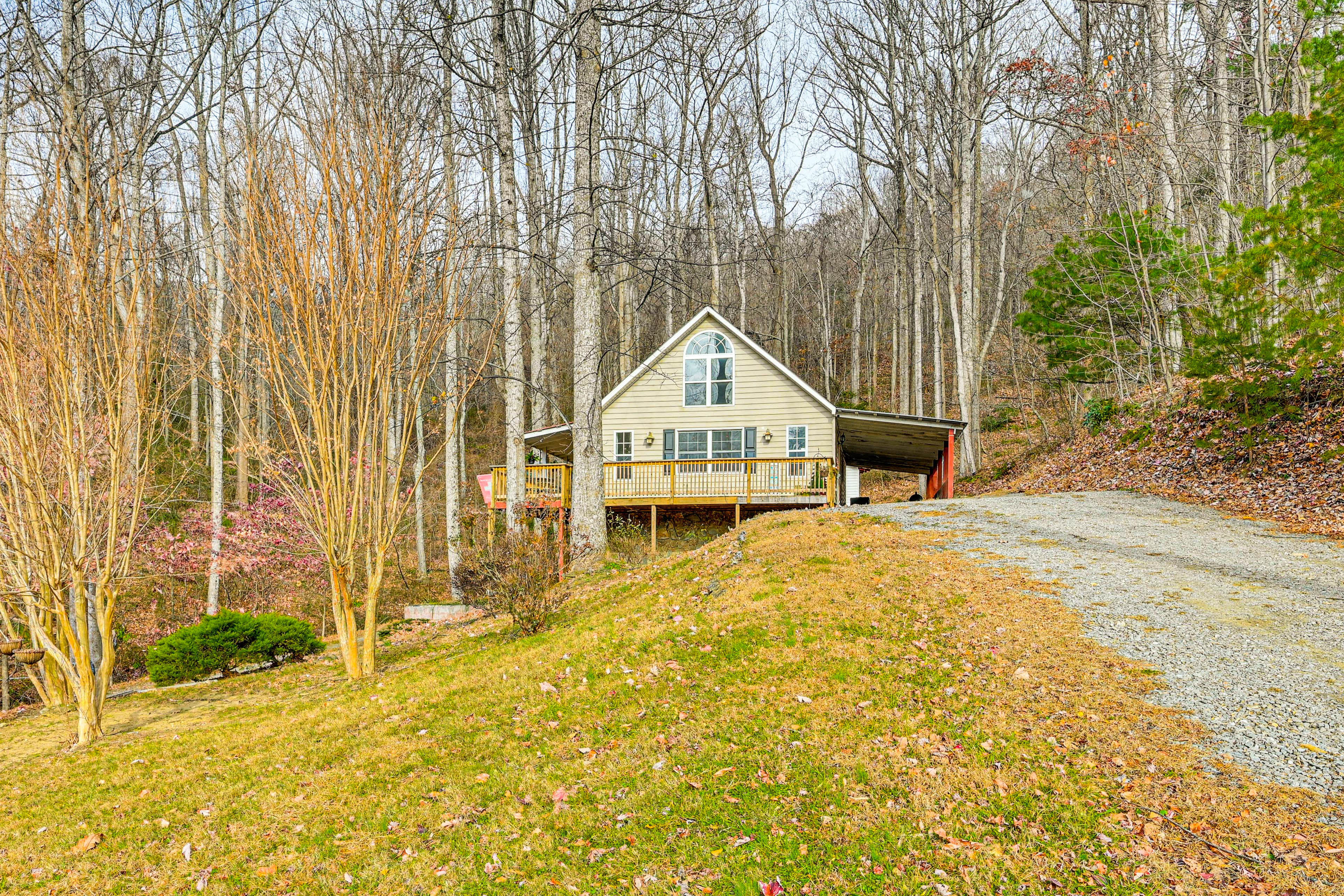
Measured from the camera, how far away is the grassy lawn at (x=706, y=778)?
342 centimetres

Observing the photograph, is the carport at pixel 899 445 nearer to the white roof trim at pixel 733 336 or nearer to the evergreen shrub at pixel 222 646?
the white roof trim at pixel 733 336

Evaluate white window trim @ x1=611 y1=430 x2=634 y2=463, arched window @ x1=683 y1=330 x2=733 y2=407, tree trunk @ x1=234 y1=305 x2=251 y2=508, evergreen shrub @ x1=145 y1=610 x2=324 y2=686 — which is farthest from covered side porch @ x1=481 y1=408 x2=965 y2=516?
evergreen shrub @ x1=145 y1=610 x2=324 y2=686

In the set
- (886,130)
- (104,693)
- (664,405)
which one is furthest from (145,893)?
(886,130)

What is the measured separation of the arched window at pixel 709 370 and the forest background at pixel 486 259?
183 cm

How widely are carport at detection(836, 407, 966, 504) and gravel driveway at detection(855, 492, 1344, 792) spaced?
4.84 metres

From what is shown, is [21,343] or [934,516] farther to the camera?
[934,516]

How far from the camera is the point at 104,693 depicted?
612 centimetres

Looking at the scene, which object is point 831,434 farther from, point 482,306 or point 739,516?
point 482,306

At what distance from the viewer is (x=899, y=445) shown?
2019cm

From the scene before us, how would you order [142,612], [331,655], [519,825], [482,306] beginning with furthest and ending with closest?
[482,306] < [142,612] < [331,655] < [519,825]

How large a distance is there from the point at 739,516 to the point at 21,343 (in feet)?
44.8

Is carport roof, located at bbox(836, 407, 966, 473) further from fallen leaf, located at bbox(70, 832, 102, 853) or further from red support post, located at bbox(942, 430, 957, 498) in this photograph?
fallen leaf, located at bbox(70, 832, 102, 853)

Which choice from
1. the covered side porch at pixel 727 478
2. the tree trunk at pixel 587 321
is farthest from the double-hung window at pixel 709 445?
the tree trunk at pixel 587 321

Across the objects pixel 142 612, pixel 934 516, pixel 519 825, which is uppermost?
pixel 934 516
